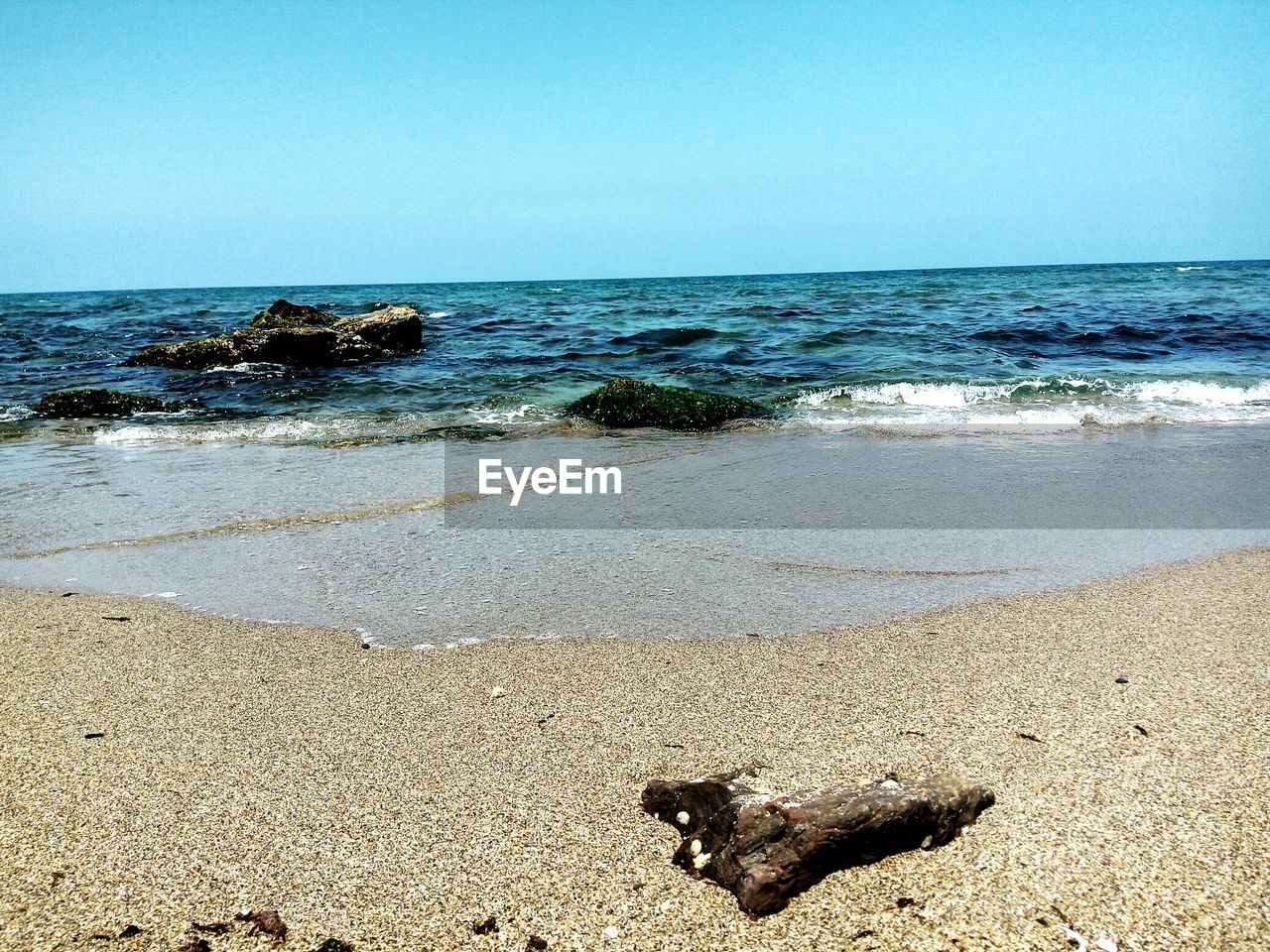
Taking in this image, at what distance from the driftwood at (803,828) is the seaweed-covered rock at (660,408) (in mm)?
6963

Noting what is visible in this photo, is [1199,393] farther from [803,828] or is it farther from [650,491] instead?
[803,828]

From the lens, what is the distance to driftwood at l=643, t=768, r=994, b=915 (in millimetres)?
1899

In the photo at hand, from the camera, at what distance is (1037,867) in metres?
1.97

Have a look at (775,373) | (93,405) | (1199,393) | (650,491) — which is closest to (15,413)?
(93,405)

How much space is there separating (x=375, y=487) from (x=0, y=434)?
614 cm

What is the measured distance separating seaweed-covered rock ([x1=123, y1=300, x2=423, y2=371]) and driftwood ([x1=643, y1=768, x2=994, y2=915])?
568 inches

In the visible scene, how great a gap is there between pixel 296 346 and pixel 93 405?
4292 mm

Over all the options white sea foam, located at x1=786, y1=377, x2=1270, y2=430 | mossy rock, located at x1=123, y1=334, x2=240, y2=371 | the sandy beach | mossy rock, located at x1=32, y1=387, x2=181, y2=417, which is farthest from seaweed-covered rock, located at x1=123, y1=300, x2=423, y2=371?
the sandy beach

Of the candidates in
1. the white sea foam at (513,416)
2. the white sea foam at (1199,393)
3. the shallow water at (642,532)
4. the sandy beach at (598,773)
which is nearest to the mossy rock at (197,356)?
the white sea foam at (513,416)

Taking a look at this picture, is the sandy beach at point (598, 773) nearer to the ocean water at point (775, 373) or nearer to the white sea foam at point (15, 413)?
the ocean water at point (775, 373)

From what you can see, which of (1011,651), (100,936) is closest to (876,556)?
(1011,651)

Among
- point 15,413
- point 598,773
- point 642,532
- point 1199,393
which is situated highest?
point 1199,393

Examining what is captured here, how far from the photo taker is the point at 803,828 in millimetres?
1948

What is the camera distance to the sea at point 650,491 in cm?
400
